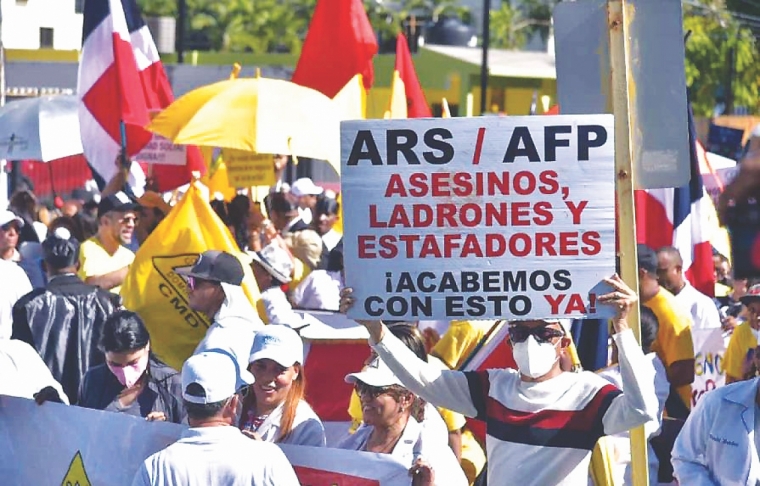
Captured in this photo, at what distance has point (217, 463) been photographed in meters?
5.41

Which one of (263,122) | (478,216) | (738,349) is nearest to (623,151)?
(478,216)

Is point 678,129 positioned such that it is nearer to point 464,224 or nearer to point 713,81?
point 464,224

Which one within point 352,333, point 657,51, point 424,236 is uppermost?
point 657,51

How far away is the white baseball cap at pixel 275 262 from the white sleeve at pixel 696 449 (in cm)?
384

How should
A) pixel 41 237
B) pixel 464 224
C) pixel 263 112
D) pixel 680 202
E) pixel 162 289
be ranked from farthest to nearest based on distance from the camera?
1. pixel 41 237
2. pixel 263 112
3. pixel 680 202
4. pixel 162 289
5. pixel 464 224

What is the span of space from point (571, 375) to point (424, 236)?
0.73 m

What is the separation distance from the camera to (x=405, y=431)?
613 centimetres

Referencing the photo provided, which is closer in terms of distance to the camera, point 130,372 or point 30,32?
point 130,372

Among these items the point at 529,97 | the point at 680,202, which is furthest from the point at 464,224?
the point at 529,97

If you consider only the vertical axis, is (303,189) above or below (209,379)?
above

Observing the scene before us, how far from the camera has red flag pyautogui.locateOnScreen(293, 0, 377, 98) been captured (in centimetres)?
1438

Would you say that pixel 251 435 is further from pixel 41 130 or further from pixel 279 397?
pixel 41 130

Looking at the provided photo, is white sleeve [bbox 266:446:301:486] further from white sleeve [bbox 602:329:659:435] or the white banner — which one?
the white banner

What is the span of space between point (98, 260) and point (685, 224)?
12.8 feet
